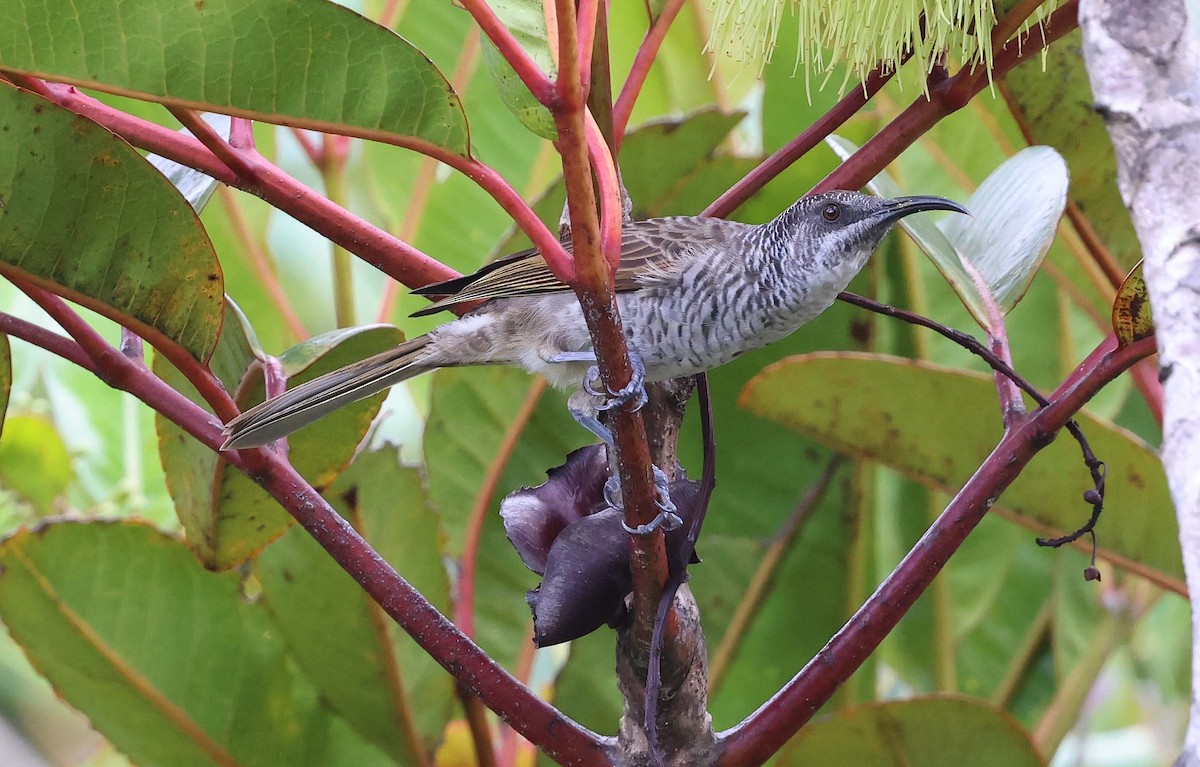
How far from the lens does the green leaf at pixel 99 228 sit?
0.89 metres

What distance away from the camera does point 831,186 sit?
1025 mm

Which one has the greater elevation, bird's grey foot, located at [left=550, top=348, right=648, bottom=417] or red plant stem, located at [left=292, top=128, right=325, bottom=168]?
red plant stem, located at [left=292, top=128, right=325, bottom=168]

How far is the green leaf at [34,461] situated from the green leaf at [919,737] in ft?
3.72

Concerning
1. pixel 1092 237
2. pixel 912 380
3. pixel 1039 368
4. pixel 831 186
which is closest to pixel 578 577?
pixel 831 186

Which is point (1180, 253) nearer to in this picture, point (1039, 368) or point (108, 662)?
point (108, 662)

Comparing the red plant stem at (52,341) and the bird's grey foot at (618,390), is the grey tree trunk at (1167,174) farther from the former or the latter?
the red plant stem at (52,341)

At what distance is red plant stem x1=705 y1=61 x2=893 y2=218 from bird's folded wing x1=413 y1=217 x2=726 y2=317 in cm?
32

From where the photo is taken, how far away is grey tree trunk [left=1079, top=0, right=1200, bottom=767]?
1.42 ft

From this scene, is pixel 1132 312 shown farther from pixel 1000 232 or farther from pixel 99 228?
pixel 99 228

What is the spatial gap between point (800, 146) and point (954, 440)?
1.43ft

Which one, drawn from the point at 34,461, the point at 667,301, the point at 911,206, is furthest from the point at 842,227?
the point at 34,461

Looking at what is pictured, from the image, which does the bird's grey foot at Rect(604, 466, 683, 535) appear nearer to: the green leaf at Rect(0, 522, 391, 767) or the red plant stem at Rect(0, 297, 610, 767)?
the red plant stem at Rect(0, 297, 610, 767)

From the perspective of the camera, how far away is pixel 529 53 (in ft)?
2.64

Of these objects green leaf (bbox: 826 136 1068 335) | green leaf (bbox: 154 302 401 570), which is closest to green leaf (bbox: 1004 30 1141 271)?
green leaf (bbox: 826 136 1068 335)
